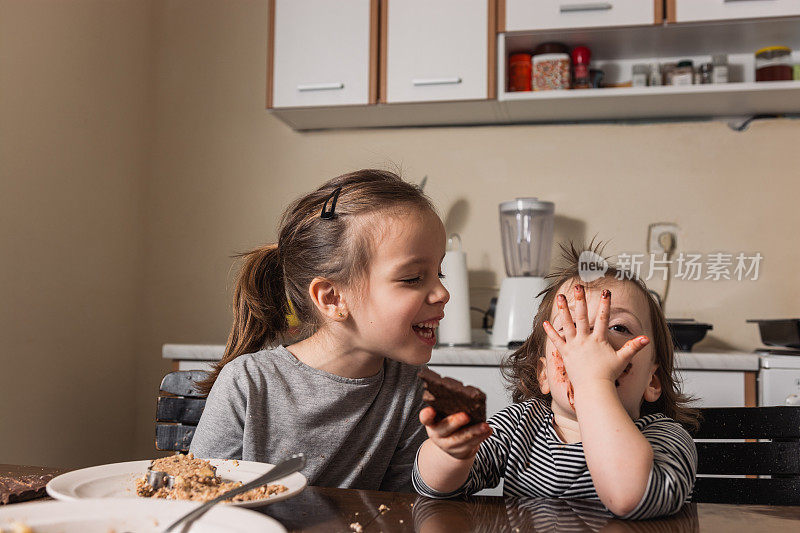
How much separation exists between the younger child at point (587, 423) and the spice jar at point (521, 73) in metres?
1.33

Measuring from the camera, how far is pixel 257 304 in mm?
1200

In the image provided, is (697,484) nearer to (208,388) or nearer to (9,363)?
(208,388)

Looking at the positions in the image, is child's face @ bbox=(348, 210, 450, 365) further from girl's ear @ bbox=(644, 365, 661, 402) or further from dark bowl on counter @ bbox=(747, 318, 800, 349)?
dark bowl on counter @ bbox=(747, 318, 800, 349)

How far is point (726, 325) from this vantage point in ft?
7.97

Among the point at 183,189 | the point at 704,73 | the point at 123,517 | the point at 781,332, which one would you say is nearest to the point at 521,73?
the point at 704,73

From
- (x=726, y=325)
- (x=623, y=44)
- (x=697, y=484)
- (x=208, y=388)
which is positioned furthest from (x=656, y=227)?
(x=208, y=388)

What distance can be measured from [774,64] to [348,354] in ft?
6.14

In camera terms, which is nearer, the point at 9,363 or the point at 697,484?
the point at 697,484

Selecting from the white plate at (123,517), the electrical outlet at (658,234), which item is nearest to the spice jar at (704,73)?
the electrical outlet at (658,234)

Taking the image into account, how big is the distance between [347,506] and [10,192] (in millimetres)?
1861

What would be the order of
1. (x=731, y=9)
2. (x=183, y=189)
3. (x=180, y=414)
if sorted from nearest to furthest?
(x=180, y=414)
(x=731, y=9)
(x=183, y=189)

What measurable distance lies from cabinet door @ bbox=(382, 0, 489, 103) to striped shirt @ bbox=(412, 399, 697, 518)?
147cm

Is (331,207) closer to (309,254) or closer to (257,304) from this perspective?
(309,254)

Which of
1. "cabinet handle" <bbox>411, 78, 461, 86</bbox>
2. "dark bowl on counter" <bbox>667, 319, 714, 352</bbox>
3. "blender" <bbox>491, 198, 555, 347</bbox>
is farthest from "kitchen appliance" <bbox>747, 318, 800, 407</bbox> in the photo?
"cabinet handle" <bbox>411, 78, 461, 86</bbox>
